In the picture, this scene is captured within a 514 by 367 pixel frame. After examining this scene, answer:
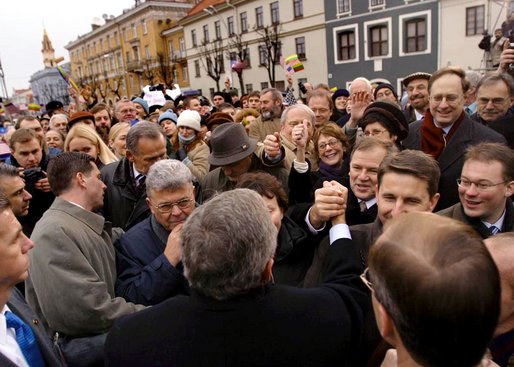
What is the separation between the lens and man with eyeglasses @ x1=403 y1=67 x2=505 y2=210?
121 inches

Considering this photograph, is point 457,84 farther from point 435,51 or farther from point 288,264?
point 435,51

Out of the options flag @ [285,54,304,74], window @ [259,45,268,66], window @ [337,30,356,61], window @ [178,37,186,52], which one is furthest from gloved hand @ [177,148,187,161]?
window @ [178,37,186,52]

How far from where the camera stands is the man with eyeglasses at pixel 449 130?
121 inches

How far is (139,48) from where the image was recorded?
48344 mm

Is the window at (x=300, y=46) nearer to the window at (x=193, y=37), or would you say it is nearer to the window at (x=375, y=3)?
the window at (x=375, y=3)

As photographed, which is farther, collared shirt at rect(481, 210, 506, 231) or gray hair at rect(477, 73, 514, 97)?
gray hair at rect(477, 73, 514, 97)

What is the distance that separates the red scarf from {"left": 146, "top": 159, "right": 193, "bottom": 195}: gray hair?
220cm

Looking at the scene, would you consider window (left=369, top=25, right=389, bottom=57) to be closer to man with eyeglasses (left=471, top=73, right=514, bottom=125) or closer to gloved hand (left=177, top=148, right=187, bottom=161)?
man with eyeglasses (left=471, top=73, right=514, bottom=125)

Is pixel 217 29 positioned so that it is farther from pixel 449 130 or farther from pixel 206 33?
pixel 449 130

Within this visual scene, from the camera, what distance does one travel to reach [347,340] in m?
1.36

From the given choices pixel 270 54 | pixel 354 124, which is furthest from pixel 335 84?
pixel 354 124

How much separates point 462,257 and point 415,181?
1247 mm

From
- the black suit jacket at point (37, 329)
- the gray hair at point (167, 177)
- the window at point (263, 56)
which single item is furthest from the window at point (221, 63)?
the black suit jacket at point (37, 329)

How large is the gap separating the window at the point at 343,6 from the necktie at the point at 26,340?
1113 inches
